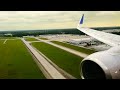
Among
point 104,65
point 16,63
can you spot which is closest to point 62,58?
point 16,63

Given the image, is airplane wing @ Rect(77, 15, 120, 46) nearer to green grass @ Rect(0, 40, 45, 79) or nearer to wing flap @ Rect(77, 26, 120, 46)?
wing flap @ Rect(77, 26, 120, 46)

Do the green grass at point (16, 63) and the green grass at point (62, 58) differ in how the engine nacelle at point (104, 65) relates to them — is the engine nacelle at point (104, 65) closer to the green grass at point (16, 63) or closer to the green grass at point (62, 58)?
the green grass at point (62, 58)

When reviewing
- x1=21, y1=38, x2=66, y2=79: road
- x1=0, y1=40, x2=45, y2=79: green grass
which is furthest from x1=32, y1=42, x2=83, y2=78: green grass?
x1=0, y1=40, x2=45, y2=79: green grass
